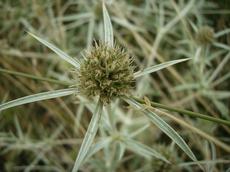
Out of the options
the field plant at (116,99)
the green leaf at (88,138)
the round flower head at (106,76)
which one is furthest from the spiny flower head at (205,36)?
the green leaf at (88,138)

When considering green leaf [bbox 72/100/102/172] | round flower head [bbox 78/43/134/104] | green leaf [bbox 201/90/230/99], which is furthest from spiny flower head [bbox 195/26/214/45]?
green leaf [bbox 72/100/102/172]

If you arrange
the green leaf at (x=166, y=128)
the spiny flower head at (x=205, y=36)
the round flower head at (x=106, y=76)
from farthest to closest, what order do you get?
the spiny flower head at (x=205, y=36) → the round flower head at (x=106, y=76) → the green leaf at (x=166, y=128)

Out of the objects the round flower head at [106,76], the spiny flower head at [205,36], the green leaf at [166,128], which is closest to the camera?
the green leaf at [166,128]

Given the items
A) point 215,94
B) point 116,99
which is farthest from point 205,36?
point 116,99

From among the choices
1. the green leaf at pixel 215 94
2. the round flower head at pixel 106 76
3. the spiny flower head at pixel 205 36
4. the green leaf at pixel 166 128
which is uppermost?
the round flower head at pixel 106 76

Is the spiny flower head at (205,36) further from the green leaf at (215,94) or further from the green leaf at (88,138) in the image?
the green leaf at (88,138)

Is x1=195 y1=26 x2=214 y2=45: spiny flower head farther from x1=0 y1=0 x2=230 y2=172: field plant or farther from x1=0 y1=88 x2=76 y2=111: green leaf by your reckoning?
x1=0 y1=88 x2=76 y2=111: green leaf

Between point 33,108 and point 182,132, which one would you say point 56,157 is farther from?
point 182,132
